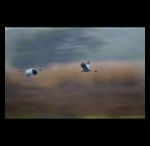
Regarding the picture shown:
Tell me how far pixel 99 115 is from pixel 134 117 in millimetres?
565

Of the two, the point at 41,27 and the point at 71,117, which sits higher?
the point at 41,27

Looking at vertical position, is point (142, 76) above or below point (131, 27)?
below

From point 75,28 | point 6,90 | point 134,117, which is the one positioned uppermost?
point 75,28

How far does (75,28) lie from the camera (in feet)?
18.5

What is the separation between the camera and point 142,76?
224 inches

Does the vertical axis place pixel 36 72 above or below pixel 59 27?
below

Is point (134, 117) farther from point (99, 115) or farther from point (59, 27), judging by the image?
point (59, 27)

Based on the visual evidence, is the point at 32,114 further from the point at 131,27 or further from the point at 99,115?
the point at 131,27

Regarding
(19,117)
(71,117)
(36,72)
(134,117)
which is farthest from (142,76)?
(19,117)

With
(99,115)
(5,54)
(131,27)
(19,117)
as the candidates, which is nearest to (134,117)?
(99,115)

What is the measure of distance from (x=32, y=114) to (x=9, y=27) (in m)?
1.45

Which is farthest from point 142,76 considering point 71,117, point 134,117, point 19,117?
point 19,117

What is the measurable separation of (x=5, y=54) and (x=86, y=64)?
133cm

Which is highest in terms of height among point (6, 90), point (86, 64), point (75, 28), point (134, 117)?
point (75, 28)
